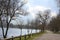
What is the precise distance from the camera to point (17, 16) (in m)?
34.3

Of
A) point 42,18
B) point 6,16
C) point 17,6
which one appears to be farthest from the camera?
point 42,18

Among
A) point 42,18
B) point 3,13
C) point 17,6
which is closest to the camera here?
point 3,13

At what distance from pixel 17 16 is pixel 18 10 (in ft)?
4.07

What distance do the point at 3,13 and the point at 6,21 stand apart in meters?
3.81

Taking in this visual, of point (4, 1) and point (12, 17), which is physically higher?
point (4, 1)

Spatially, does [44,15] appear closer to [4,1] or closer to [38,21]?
[38,21]

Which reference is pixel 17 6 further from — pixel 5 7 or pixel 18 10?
pixel 5 7

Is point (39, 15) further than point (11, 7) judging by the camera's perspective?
Yes

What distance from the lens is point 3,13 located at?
29.6m

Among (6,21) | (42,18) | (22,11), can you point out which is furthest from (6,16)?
(42,18)

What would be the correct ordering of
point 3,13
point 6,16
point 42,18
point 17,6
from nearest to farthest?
point 3,13
point 6,16
point 17,6
point 42,18

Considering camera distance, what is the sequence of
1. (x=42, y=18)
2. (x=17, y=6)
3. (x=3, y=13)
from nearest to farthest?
1. (x=3, y=13)
2. (x=17, y=6)
3. (x=42, y=18)

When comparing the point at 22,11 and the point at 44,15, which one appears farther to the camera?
the point at 44,15

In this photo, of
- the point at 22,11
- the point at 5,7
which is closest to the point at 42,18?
the point at 22,11
